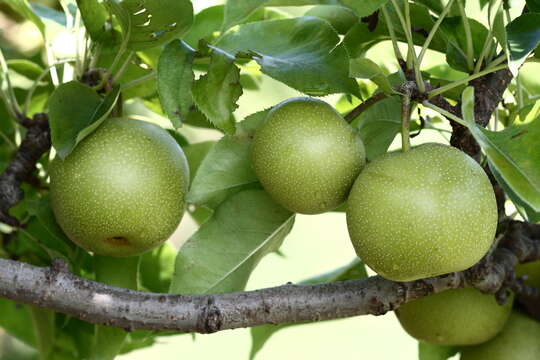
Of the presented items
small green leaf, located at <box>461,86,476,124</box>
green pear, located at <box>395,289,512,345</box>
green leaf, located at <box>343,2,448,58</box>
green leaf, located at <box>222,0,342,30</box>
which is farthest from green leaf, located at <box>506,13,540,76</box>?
green pear, located at <box>395,289,512,345</box>

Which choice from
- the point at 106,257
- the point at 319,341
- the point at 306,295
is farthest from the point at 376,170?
the point at 319,341

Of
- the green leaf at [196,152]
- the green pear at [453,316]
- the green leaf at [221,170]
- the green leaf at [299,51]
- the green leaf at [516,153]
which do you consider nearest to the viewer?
the green leaf at [516,153]

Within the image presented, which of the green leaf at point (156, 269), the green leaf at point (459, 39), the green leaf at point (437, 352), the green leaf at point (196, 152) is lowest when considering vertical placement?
the green leaf at point (437, 352)

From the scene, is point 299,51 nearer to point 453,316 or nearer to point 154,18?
point 154,18

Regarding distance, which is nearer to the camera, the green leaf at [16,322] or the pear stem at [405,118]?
the pear stem at [405,118]

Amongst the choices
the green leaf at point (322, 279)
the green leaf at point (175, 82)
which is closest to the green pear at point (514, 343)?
the green leaf at point (322, 279)

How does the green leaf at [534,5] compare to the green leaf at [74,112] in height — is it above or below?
above

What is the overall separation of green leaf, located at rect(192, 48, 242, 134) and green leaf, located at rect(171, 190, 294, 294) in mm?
153

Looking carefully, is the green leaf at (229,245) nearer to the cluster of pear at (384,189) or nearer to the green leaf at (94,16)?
the cluster of pear at (384,189)

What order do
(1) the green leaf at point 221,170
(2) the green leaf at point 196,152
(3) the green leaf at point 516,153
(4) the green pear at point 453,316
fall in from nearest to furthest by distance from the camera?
1. (3) the green leaf at point 516,153
2. (1) the green leaf at point 221,170
3. (4) the green pear at point 453,316
4. (2) the green leaf at point 196,152

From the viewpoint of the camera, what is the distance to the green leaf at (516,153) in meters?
0.72

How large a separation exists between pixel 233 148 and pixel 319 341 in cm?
167

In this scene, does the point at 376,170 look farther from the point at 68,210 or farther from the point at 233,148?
the point at 68,210

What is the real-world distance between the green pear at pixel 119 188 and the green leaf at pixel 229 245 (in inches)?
1.9
